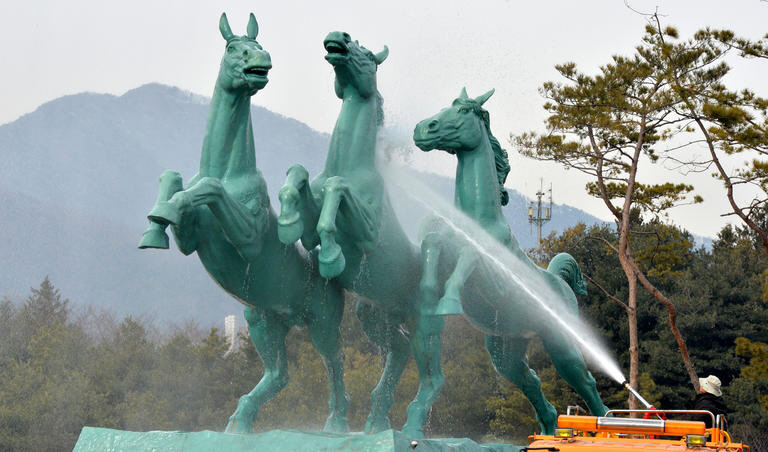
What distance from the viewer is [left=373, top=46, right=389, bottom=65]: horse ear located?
8.98 metres

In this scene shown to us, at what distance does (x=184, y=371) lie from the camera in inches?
1261

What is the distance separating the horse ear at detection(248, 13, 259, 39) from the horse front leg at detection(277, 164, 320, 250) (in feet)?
4.66

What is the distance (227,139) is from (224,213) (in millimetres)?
917

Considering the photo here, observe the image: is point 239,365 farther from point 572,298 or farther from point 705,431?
point 705,431

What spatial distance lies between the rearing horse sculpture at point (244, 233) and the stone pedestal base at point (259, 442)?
931 millimetres

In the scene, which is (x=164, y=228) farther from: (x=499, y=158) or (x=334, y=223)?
(x=499, y=158)

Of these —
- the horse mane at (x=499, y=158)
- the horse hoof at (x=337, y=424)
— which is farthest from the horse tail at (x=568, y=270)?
the horse hoof at (x=337, y=424)

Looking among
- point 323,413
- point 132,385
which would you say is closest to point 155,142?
point 132,385

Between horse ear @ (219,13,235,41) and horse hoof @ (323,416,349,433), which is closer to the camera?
horse ear @ (219,13,235,41)

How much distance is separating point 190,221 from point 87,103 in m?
98.9

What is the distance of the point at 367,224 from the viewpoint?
811 cm

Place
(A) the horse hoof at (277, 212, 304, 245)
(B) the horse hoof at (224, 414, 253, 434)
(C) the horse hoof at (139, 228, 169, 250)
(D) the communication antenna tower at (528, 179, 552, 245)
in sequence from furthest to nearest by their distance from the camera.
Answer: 1. (D) the communication antenna tower at (528, 179, 552, 245)
2. (B) the horse hoof at (224, 414, 253, 434)
3. (A) the horse hoof at (277, 212, 304, 245)
4. (C) the horse hoof at (139, 228, 169, 250)

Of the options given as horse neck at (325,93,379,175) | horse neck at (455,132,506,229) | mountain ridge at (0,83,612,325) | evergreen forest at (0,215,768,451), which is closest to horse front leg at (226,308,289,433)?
horse neck at (325,93,379,175)

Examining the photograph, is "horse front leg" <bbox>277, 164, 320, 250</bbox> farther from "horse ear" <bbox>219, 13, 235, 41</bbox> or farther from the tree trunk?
the tree trunk
